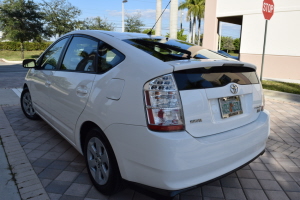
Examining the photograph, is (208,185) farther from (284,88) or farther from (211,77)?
(284,88)

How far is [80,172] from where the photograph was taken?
306cm

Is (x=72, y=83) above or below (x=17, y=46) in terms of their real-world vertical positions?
below

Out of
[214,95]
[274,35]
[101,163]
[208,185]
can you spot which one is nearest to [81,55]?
[101,163]

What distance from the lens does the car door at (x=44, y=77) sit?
142 inches

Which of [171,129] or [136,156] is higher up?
[171,129]

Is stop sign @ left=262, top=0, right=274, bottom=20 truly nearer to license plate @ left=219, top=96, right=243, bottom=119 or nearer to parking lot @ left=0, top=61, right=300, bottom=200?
parking lot @ left=0, top=61, right=300, bottom=200

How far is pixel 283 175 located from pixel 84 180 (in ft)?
7.64

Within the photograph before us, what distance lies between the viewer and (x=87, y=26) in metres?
37.2

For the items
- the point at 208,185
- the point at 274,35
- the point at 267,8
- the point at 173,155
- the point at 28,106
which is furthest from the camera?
the point at 274,35

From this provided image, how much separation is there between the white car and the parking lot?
35cm

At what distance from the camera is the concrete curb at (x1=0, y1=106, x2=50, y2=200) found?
8.51 ft

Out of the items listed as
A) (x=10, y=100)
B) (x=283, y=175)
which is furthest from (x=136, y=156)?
(x=10, y=100)

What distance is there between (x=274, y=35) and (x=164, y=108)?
11544 mm

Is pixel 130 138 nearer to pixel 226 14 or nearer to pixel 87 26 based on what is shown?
pixel 226 14
